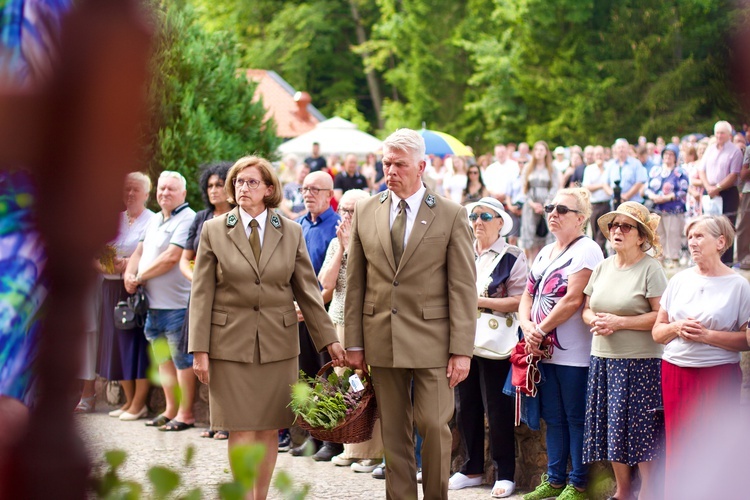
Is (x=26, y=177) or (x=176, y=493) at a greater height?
(x=26, y=177)

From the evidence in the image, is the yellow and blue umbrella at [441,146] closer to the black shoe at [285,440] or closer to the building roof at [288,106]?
the black shoe at [285,440]

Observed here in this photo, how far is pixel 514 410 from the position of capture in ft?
21.0

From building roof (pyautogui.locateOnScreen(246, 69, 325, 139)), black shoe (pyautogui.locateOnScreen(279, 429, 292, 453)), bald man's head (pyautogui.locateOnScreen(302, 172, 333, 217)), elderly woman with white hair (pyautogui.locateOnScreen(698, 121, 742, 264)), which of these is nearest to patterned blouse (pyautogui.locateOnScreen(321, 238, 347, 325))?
bald man's head (pyautogui.locateOnScreen(302, 172, 333, 217))

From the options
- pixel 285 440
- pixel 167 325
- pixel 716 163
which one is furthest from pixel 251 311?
pixel 716 163

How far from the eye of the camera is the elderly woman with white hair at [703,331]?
5.09m

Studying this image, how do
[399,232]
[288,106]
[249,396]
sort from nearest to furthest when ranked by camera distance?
[399,232]
[249,396]
[288,106]

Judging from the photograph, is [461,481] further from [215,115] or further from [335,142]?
[335,142]

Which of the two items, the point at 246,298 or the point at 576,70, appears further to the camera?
the point at 576,70

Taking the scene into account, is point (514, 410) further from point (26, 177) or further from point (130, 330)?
point (26, 177)

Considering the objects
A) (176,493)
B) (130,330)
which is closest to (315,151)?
(130,330)

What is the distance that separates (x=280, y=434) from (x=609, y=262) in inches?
125

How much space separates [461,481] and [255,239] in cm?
225

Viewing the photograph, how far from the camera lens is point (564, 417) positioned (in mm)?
5934

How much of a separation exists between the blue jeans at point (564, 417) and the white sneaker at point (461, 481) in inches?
26.6
